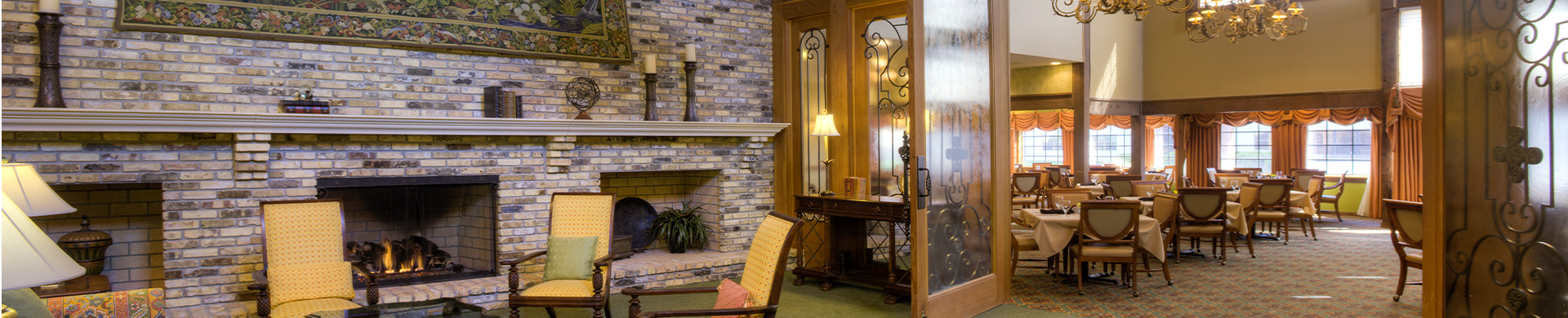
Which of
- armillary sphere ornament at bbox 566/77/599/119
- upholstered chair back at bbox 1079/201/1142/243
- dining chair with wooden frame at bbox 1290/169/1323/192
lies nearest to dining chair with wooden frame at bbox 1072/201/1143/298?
upholstered chair back at bbox 1079/201/1142/243

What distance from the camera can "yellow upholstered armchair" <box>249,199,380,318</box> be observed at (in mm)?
4648

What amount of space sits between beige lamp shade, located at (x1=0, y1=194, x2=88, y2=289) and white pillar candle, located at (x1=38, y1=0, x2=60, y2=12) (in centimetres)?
376

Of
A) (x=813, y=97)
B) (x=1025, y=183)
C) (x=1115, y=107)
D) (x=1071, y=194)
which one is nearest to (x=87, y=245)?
(x=813, y=97)

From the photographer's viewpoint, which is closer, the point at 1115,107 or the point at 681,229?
the point at 681,229

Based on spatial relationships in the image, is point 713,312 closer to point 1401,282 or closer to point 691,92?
point 691,92

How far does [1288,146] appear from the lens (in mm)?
13211

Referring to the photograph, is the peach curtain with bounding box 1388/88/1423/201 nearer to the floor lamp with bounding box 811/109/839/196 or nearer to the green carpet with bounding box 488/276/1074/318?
the floor lamp with bounding box 811/109/839/196

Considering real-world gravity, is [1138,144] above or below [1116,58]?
below

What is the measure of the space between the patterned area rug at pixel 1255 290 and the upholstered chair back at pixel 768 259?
263 centimetres

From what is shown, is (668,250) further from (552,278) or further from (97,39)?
(97,39)

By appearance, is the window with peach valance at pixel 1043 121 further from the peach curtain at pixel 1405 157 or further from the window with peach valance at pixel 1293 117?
the peach curtain at pixel 1405 157

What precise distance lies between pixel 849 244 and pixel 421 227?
314 cm

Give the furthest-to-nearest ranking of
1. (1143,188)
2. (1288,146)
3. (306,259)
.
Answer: (1288,146) → (1143,188) → (306,259)

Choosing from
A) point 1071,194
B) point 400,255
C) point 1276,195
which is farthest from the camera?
point 1276,195
